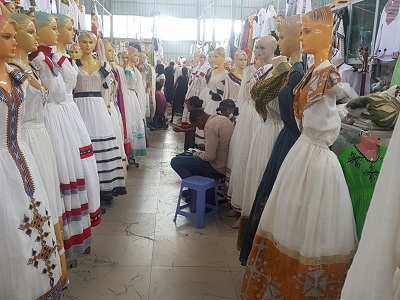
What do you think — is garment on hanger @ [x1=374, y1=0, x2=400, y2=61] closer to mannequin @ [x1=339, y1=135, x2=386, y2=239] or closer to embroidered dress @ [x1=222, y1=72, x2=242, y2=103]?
embroidered dress @ [x1=222, y1=72, x2=242, y2=103]

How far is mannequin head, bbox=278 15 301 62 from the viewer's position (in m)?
2.49

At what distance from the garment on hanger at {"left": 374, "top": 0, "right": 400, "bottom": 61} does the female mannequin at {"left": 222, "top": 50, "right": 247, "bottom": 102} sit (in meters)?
1.70

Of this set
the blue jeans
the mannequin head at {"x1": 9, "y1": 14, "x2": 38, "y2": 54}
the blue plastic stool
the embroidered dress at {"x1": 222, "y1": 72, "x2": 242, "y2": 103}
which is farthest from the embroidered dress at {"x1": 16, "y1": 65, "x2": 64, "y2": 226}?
the embroidered dress at {"x1": 222, "y1": 72, "x2": 242, "y2": 103}

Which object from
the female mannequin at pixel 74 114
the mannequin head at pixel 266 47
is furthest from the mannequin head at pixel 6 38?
the mannequin head at pixel 266 47

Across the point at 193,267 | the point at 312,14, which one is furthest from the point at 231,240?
the point at 312,14

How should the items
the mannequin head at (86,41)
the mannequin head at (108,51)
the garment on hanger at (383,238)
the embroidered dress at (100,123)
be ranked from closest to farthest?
1. the garment on hanger at (383,238)
2. the mannequin head at (86,41)
3. the embroidered dress at (100,123)
4. the mannequin head at (108,51)

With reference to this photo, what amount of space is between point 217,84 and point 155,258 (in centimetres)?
303

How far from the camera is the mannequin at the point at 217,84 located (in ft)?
18.1

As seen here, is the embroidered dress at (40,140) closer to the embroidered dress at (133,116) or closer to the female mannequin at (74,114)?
the female mannequin at (74,114)

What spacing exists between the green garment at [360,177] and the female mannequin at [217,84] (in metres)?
3.47

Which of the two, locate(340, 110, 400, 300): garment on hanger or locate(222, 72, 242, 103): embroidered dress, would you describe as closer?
locate(340, 110, 400, 300): garment on hanger

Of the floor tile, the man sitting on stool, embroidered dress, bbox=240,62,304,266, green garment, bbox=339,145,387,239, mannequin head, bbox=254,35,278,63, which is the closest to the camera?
green garment, bbox=339,145,387,239

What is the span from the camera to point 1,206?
179 centimetres

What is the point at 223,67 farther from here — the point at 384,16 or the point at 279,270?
the point at 279,270
